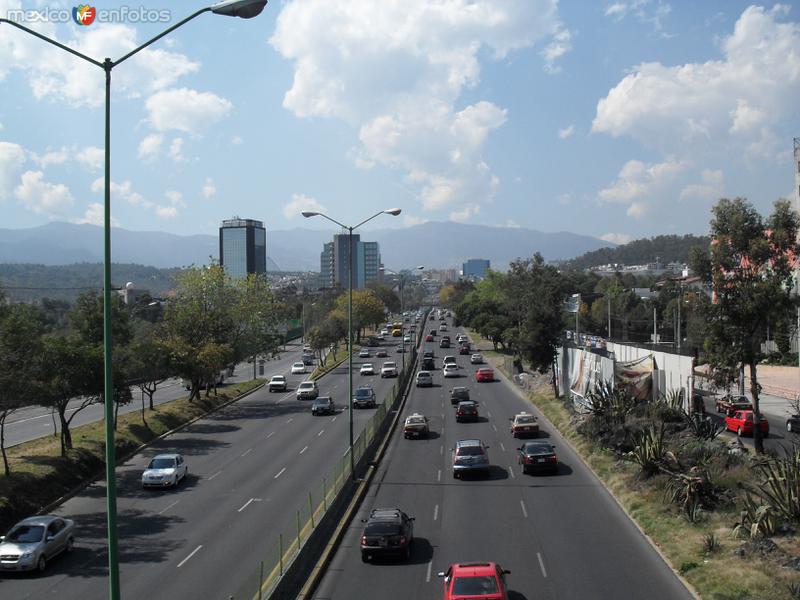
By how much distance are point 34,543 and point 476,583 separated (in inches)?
461

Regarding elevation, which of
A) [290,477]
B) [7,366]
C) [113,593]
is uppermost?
[7,366]

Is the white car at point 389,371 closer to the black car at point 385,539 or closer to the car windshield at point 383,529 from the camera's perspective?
the black car at point 385,539

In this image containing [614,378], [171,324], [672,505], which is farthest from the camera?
[171,324]

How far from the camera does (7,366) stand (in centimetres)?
2556

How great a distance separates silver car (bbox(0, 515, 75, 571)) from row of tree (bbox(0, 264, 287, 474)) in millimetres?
5027

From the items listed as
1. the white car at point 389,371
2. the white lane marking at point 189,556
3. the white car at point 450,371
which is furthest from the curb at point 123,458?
the white car at point 450,371

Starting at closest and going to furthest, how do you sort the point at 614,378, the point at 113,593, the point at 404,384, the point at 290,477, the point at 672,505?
the point at 113,593 → the point at 672,505 → the point at 290,477 → the point at 614,378 → the point at 404,384

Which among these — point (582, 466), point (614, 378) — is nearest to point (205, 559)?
point (582, 466)

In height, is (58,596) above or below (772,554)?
below

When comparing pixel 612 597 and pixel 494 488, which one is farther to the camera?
pixel 494 488

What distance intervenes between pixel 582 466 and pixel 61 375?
21873mm

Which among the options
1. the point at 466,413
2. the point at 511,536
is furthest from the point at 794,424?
the point at 511,536

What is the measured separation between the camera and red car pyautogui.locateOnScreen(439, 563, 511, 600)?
14.2 meters

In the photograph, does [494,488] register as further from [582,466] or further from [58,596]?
[58,596]
